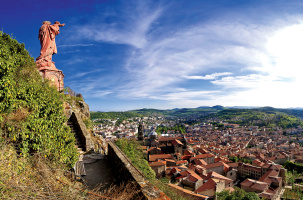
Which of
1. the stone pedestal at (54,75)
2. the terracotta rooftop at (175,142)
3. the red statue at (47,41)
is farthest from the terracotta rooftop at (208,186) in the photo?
the red statue at (47,41)

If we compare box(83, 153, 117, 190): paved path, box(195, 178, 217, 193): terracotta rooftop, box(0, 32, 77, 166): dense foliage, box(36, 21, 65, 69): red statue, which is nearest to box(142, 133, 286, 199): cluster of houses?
box(195, 178, 217, 193): terracotta rooftop

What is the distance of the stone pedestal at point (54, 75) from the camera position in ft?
36.5

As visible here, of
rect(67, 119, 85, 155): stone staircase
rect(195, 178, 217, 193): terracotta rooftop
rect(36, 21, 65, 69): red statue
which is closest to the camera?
rect(67, 119, 85, 155): stone staircase

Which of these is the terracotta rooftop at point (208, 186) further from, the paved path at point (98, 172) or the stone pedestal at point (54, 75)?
the stone pedestal at point (54, 75)

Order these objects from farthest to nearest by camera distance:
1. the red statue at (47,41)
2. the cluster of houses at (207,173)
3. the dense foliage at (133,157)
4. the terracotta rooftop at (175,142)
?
the terracotta rooftop at (175,142), the cluster of houses at (207,173), the dense foliage at (133,157), the red statue at (47,41)

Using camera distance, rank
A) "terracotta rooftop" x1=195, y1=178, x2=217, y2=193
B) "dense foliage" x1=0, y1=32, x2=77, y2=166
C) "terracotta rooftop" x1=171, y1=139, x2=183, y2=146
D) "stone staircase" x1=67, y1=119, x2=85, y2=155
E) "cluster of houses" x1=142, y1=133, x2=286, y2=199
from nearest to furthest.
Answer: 1. "dense foliage" x1=0, y1=32, x2=77, y2=166
2. "stone staircase" x1=67, y1=119, x2=85, y2=155
3. "terracotta rooftop" x1=195, y1=178, x2=217, y2=193
4. "cluster of houses" x1=142, y1=133, x2=286, y2=199
5. "terracotta rooftop" x1=171, y1=139, x2=183, y2=146

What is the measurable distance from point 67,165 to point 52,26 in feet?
37.4

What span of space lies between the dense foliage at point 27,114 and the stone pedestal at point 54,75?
631cm

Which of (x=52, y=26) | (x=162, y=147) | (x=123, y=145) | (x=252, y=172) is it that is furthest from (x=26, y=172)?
(x=252, y=172)

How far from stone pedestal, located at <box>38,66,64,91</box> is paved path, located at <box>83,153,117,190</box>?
20.6ft

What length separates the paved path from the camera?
5520 millimetres

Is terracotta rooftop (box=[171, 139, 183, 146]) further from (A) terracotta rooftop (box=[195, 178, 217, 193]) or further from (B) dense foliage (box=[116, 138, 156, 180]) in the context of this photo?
(B) dense foliage (box=[116, 138, 156, 180])

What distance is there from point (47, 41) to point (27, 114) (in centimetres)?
1071

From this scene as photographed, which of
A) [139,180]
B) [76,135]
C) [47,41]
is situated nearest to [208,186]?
[76,135]
